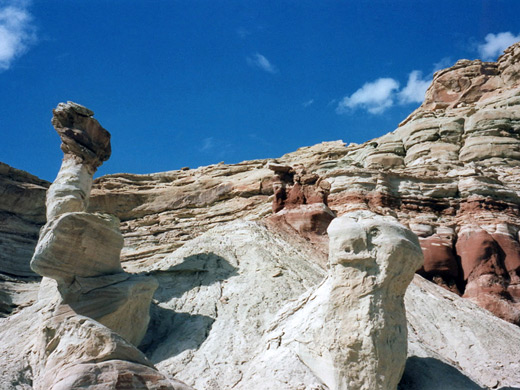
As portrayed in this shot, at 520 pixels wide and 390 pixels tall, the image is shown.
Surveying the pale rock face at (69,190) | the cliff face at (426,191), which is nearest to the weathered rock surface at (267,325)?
the cliff face at (426,191)

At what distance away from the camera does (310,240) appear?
21422 millimetres

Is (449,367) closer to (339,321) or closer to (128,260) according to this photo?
(339,321)

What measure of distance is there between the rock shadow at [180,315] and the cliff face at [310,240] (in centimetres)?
5

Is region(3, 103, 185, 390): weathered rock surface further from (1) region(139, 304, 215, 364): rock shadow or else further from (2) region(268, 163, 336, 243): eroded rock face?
(2) region(268, 163, 336, 243): eroded rock face

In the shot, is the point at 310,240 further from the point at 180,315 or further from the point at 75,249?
the point at 75,249

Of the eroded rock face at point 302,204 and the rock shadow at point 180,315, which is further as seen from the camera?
the eroded rock face at point 302,204

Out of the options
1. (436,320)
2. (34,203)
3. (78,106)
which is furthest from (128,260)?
(436,320)

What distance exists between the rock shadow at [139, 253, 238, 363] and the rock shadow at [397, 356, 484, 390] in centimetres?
486

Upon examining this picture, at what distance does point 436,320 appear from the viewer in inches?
621

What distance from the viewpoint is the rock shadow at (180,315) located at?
46.4 ft

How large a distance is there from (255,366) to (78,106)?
59.6 ft

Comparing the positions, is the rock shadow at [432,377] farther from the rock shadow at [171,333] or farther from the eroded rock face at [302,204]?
the eroded rock face at [302,204]

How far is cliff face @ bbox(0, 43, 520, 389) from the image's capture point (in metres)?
14.1

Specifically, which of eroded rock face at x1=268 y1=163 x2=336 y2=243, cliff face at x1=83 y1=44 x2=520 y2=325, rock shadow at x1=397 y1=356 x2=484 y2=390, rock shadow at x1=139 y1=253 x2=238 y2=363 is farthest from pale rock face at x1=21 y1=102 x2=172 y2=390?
eroded rock face at x1=268 y1=163 x2=336 y2=243
